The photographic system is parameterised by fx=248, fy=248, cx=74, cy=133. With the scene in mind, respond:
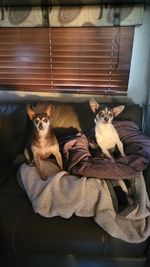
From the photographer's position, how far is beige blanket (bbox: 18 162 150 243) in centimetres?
120

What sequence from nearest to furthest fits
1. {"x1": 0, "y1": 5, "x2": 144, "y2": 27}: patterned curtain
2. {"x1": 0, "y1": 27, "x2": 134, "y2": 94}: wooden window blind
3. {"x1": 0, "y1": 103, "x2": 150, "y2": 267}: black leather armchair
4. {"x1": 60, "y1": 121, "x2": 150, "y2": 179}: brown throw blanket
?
{"x1": 0, "y1": 103, "x2": 150, "y2": 267}: black leather armchair < {"x1": 60, "y1": 121, "x2": 150, "y2": 179}: brown throw blanket < {"x1": 0, "y1": 5, "x2": 144, "y2": 27}: patterned curtain < {"x1": 0, "y1": 27, "x2": 134, "y2": 94}: wooden window blind

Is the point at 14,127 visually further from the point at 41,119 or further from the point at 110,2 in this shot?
the point at 110,2

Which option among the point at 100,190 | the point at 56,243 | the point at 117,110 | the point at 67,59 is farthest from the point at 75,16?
the point at 56,243

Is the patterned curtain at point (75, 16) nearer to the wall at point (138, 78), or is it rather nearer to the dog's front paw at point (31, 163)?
the wall at point (138, 78)

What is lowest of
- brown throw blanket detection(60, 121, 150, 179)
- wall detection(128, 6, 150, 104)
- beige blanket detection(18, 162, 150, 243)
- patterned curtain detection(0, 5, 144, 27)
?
beige blanket detection(18, 162, 150, 243)

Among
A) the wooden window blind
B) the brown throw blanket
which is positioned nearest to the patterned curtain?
the wooden window blind

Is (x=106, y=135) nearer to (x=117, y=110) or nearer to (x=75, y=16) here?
(x=117, y=110)

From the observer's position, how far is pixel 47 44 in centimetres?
193

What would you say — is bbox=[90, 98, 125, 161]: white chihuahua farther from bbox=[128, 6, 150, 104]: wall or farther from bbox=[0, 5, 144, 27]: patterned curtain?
bbox=[0, 5, 144, 27]: patterned curtain

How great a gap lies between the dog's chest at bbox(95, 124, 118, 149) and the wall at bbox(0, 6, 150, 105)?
53 cm

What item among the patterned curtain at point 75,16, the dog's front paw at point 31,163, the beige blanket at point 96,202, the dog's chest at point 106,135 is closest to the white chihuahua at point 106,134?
the dog's chest at point 106,135

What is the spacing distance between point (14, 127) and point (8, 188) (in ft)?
1.69

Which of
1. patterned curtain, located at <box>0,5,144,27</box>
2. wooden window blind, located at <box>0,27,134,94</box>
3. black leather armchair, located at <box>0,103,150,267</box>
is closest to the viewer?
black leather armchair, located at <box>0,103,150,267</box>

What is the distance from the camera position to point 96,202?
1.30 m
